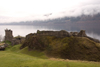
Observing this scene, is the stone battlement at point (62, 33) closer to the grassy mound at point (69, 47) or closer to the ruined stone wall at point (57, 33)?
the ruined stone wall at point (57, 33)

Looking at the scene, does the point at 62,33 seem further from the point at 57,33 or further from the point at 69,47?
the point at 69,47

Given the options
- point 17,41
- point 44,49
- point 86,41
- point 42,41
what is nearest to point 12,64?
point 44,49

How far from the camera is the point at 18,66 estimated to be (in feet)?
61.5

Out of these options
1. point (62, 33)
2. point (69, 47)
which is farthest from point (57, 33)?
point (69, 47)

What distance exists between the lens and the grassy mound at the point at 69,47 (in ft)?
88.9

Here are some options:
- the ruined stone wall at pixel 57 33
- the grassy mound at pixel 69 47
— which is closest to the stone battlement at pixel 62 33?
the ruined stone wall at pixel 57 33

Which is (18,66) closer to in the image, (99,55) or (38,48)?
(38,48)

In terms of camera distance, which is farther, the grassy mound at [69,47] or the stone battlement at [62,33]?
the stone battlement at [62,33]

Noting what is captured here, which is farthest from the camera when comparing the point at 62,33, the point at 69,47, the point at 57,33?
the point at 57,33

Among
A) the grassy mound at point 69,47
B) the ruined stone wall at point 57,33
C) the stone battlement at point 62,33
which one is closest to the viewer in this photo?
the grassy mound at point 69,47

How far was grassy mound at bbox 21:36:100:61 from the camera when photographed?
27109 millimetres

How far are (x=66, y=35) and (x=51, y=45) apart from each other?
7754mm

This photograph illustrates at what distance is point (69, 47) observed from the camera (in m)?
30.8

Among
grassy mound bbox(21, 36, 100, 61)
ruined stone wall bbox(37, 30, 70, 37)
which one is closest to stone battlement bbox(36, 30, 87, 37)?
ruined stone wall bbox(37, 30, 70, 37)
